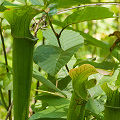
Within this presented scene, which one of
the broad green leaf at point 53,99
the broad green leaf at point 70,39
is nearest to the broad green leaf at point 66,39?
the broad green leaf at point 70,39

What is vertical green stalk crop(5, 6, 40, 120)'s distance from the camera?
419 millimetres

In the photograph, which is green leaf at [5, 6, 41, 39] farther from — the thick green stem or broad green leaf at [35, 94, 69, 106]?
broad green leaf at [35, 94, 69, 106]

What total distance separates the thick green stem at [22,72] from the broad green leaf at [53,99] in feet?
0.35

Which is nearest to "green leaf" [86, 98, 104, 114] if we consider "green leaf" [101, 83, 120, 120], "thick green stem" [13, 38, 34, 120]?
"green leaf" [101, 83, 120, 120]

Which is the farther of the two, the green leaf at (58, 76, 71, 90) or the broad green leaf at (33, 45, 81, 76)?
the green leaf at (58, 76, 71, 90)

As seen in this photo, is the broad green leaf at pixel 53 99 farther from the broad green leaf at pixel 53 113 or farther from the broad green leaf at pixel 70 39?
the broad green leaf at pixel 70 39

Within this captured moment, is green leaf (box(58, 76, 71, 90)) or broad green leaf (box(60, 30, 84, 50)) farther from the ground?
broad green leaf (box(60, 30, 84, 50))

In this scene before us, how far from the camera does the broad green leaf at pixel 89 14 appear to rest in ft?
1.73

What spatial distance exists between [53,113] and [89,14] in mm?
225

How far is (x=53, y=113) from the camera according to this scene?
21.2 inches

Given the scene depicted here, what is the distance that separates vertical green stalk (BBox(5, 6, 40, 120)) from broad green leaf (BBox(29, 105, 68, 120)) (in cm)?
8

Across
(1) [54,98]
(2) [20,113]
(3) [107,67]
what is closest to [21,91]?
(2) [20,113]

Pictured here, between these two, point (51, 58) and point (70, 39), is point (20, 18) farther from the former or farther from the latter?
point (70, 39)

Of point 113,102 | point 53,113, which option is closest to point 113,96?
point 113,102
